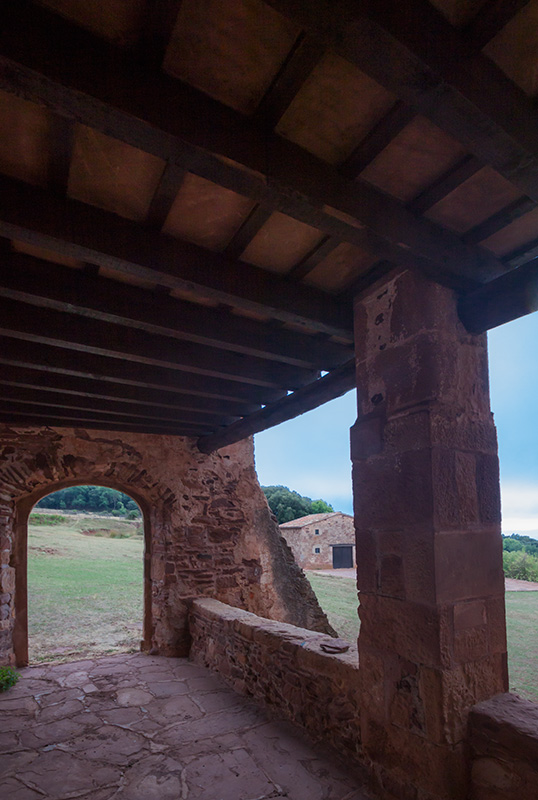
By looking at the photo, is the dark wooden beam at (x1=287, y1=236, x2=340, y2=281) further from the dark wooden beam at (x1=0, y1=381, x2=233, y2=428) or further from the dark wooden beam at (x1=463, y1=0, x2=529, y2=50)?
the dark wooden beam at (x1=0, y1=381, x2=233, y2=428)

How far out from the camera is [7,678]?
4.08 metres

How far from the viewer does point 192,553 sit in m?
5.46

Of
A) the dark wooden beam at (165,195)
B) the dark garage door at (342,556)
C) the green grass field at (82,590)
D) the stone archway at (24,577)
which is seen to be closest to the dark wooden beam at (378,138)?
the dark wooden beam at (165,195)

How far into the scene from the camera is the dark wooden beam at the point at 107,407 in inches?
152

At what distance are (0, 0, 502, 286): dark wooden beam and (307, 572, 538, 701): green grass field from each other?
6399 millimetres

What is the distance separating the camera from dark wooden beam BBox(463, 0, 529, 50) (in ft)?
3.69

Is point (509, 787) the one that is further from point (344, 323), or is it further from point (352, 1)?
point (352, 1)

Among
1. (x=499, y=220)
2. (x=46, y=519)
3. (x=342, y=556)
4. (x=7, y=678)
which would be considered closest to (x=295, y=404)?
(x=499, y=220)

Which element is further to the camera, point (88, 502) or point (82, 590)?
point (88, 502)

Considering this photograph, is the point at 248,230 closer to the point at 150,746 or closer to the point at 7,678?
the point at 150,746

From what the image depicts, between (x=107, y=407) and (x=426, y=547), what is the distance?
3226mm

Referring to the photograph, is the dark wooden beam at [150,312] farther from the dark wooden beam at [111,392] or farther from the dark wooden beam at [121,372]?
the dark wooden beam at [111,392]

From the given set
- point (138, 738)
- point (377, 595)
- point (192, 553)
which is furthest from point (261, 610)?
point (377, 595)

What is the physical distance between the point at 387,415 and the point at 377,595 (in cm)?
87
